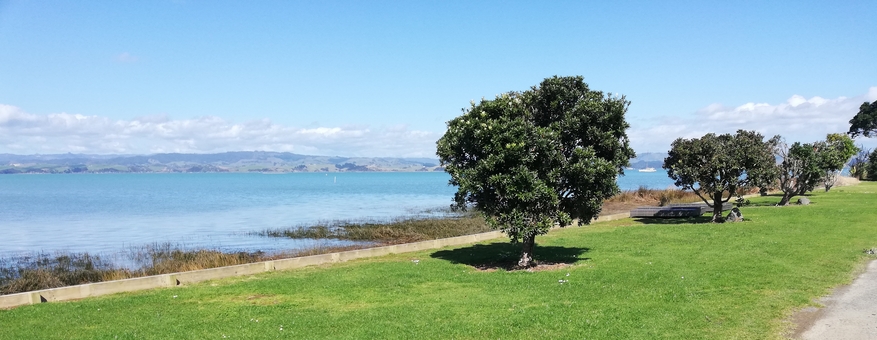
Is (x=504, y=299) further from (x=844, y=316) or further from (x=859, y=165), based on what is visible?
(x=859, y=165)

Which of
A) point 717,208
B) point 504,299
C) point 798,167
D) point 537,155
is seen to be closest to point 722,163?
point 717,208

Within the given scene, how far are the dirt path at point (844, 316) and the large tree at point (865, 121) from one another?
4011 inches

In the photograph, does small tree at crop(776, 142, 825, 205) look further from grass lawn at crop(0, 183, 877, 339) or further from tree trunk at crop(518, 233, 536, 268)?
tree trunk at crop(518, 233, 536, 268)

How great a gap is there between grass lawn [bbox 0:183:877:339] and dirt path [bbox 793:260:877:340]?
1.29ft

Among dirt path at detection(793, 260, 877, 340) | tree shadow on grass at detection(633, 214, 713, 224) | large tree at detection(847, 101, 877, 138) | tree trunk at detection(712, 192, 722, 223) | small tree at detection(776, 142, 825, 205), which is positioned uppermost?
large tree at detection(847, 101, 877, 138)

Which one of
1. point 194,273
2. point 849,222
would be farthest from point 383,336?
Answer: point 849,222

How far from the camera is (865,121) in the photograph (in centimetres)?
9762

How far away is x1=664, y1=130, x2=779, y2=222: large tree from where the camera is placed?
101ft

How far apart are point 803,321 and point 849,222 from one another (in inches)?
845

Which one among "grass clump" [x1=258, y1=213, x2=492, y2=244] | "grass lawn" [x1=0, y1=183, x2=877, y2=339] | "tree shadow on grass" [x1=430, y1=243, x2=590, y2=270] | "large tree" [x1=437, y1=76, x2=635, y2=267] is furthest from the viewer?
"grass clump" [x1=258, y1=213, x2=492, y2=244]

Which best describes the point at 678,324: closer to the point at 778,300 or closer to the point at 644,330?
the point at 644,330

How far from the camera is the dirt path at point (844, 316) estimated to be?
1105cm

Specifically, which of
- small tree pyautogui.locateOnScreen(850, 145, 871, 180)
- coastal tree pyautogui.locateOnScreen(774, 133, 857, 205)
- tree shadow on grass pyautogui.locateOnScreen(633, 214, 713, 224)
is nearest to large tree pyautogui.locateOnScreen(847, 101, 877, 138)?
small tree pyautogui.locateOnScreen(850, 145, 871, 180)

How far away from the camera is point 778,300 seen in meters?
13.6
